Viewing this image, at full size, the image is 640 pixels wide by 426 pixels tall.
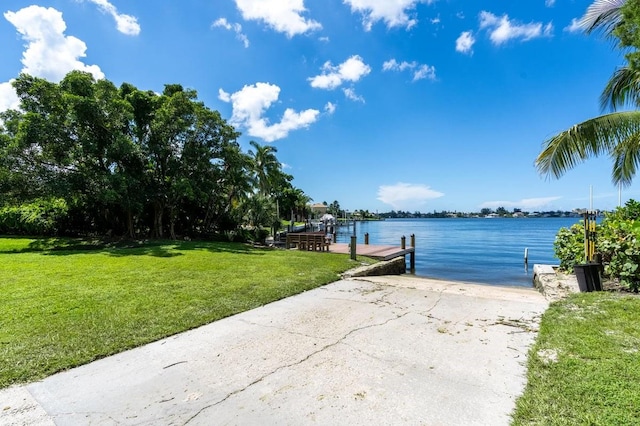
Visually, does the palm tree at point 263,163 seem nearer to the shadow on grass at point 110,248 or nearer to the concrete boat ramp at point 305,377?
the shadow on grass at point 110,248

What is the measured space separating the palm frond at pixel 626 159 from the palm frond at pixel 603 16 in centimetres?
243

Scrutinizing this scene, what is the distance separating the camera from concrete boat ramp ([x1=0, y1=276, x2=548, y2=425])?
2.60m

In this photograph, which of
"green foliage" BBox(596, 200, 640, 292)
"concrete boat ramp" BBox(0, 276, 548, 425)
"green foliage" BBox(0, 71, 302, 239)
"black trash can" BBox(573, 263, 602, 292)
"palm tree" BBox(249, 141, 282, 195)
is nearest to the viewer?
"concrete boat ramp" BBox(0, 276, 548, 425)

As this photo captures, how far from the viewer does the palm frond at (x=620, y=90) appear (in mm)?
7062

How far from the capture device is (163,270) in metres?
8.89

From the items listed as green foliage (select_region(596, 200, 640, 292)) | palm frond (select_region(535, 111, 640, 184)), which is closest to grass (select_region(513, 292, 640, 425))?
green foliage (select_region(596, 200, 640, 292))

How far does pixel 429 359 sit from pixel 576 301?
13.4 feet

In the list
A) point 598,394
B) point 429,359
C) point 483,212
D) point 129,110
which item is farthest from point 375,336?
point 483,212

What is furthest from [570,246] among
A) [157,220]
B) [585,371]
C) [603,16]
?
[157,220]

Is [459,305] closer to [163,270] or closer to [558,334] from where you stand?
[558,334]

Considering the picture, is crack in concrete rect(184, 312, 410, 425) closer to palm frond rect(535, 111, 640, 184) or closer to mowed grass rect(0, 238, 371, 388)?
mowed grass rect(0, 238, 371, 388)

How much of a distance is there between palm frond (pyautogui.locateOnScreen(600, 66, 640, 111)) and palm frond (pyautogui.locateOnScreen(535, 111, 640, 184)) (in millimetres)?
1123

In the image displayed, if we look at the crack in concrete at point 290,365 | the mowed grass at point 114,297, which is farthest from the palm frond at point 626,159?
the mowed grass at point 114,297

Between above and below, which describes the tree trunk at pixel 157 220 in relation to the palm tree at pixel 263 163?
below
